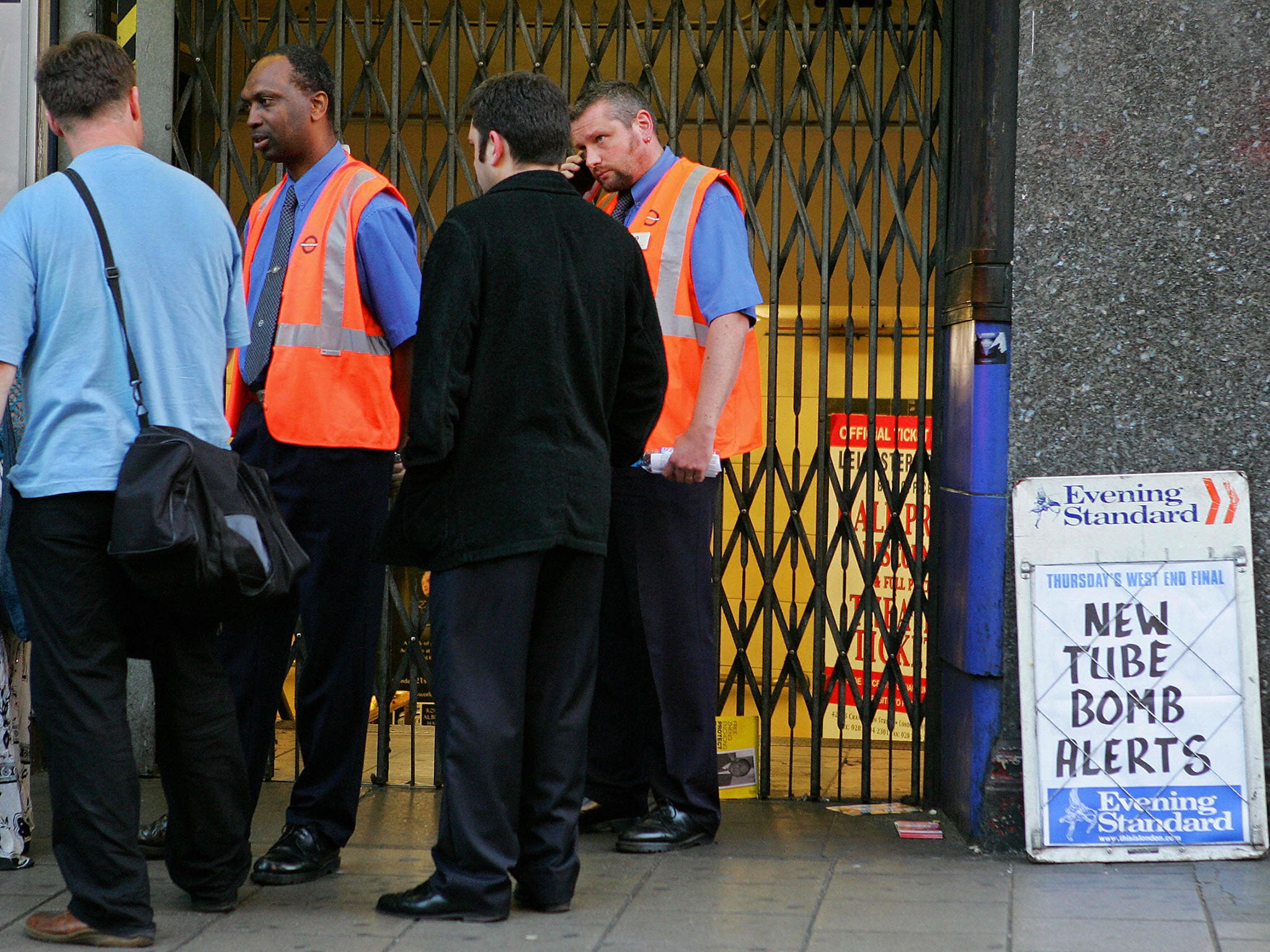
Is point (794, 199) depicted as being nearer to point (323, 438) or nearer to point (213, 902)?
point (323, 438)

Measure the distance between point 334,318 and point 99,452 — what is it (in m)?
0.80

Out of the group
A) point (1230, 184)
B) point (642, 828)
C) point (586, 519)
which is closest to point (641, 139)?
point (586, 519)

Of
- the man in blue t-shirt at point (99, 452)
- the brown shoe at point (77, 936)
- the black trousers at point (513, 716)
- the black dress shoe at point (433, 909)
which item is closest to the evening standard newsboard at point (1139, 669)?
the black trousers at point (513, 716)

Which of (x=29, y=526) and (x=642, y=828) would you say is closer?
(x=29, y=526)

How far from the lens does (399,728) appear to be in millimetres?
5777

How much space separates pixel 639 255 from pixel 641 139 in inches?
33.0

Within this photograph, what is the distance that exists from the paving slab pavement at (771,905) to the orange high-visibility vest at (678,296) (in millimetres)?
1185

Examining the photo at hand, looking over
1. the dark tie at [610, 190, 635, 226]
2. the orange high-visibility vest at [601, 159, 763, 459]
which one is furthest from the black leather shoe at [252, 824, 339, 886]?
the dark tie at [610, 190, 635, 226]

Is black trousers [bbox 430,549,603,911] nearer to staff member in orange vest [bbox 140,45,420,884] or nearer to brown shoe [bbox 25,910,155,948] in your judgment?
staff member in orange vest [bbox 140,45,420,884]

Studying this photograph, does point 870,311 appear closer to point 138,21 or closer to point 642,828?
point 642,828

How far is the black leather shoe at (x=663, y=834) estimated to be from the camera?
4195 millimetres

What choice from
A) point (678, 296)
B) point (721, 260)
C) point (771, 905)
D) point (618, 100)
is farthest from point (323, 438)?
point (771, 905)

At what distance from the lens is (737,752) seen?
492cm

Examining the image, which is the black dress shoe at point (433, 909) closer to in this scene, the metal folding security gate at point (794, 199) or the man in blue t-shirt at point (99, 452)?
the man in blue t-shirt at point (99, 452)
